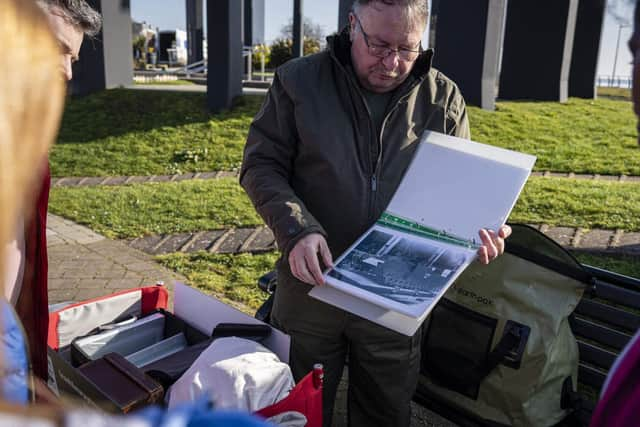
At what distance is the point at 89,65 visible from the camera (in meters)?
11.1

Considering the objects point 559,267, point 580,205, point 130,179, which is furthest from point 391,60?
point 130,179

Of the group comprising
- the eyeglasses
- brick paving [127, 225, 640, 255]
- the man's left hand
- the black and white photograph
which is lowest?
brick paving [127, 225, 640, 255]

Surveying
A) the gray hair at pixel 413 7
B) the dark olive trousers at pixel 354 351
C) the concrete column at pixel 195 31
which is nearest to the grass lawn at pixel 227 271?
the dark olive trousers at pixel 354 351

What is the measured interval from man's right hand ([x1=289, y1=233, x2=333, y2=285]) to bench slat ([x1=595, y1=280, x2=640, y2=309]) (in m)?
1.24

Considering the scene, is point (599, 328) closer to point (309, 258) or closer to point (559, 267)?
point (559, 267)

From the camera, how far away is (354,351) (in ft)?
6.88

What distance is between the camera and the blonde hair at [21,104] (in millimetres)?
609

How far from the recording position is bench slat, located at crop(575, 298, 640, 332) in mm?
2227

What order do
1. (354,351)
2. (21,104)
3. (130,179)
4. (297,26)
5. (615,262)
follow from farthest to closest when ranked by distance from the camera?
1. (297,26)
2. (130,179)
3. (615,262)
4. (354,351)
5. (21,104)

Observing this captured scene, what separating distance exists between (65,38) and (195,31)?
86.0 ft

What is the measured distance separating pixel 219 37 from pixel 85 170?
136 inches

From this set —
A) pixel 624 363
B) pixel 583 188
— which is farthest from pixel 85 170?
pixel 624 363

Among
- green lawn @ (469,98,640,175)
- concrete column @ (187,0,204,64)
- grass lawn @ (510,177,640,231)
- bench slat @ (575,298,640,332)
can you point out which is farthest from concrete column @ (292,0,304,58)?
bench slat @ (575,298,640,332)

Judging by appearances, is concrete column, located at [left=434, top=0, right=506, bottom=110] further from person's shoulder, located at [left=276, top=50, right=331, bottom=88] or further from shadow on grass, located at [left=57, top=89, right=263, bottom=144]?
person's shoulder, located at [left=276, top=50, right=331, bottom=88]
